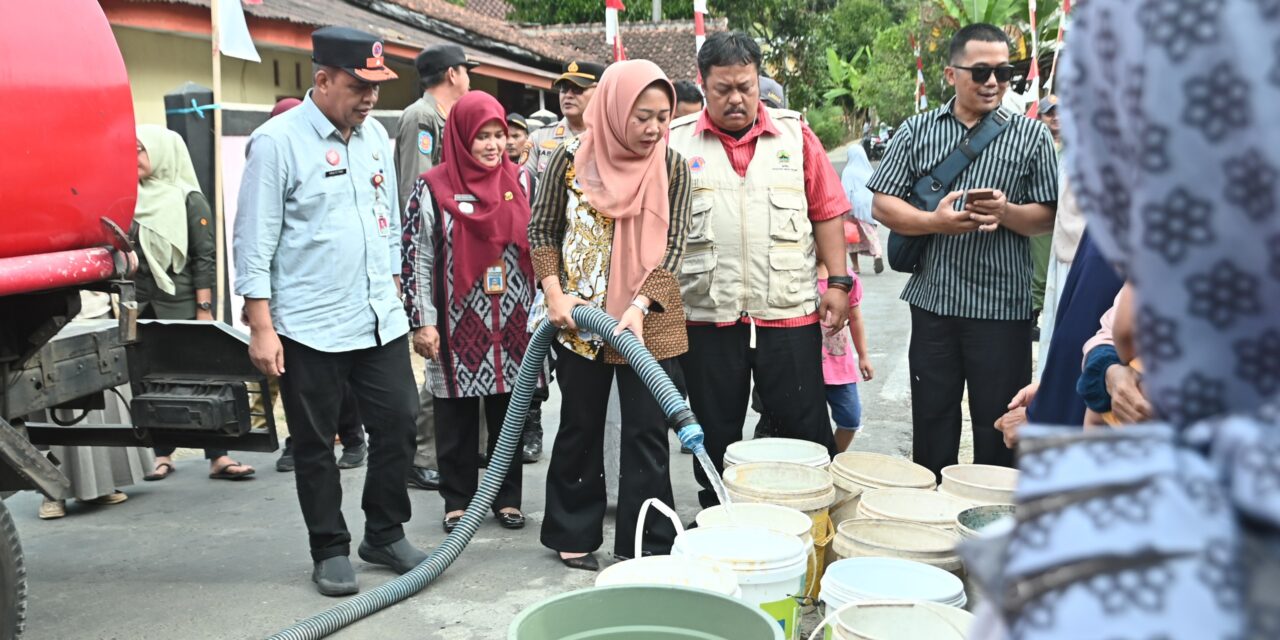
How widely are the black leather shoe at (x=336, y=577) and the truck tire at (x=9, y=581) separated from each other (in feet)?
3.79

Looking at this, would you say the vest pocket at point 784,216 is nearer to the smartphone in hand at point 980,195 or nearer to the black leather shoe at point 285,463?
the smartphone in hand at point 980,195

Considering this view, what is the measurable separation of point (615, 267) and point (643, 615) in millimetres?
1985

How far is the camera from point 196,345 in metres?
4.25

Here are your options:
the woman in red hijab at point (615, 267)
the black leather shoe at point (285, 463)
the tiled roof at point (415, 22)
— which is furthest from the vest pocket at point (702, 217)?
the tiled roof at point (415, 22)

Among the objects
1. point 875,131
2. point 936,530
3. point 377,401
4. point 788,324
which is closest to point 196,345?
point 377,401

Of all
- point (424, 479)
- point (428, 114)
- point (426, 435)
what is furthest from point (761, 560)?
point (428, 114)

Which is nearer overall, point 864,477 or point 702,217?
point 864,477

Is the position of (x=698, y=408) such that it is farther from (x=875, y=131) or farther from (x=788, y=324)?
(x=875, y=131)

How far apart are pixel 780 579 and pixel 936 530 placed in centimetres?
65

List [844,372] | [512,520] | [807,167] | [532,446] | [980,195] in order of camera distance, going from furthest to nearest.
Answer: [532,446], [844,372], [512,520], [807,167], [980,195]

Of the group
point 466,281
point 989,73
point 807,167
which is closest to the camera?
point 989,73

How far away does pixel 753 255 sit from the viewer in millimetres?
4746

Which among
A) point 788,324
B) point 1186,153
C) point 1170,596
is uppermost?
point 1186,153

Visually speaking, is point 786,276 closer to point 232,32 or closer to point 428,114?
point 428,114
